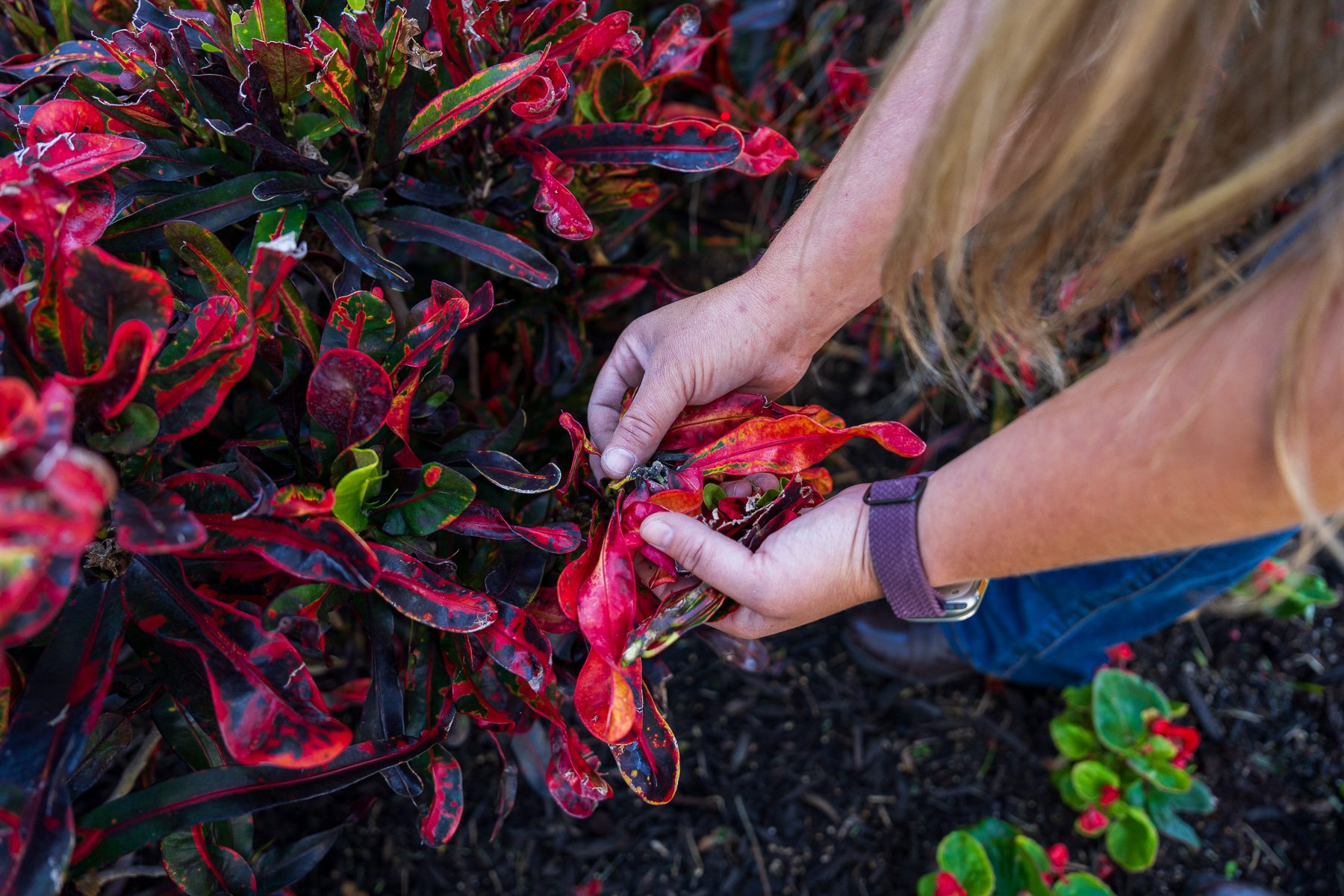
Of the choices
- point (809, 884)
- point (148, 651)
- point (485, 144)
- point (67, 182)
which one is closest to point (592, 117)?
point (485, 144)

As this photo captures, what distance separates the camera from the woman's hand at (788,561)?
2.83ft

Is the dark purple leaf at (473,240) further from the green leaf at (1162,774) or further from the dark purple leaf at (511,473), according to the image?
the green leaf at (1162,774)

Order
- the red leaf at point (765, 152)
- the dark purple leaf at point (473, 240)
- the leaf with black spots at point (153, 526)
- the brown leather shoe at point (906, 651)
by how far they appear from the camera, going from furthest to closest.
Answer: the brown leather shoe at point (906, 651) → the red leaf at point (765, 152) → the dark purple leaf at point (473, 240) → the leaf with black spots at point (153, 526)

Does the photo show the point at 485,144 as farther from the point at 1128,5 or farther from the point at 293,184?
the point at 1128,5

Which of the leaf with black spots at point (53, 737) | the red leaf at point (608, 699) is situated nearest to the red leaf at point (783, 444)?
the red leaf at point (608, 699)

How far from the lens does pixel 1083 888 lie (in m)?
1.36

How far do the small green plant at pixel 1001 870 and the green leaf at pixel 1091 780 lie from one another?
11cm

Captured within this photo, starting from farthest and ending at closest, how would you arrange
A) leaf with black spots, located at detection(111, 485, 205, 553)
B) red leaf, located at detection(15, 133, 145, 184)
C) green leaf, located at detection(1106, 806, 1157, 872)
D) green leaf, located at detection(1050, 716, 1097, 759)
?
green leaf, located at detection(1050, 716, 1097, 759) < green leaf, located at detection(1106, 806, 1157, 872) < red leaf, located at detection(15, 133, 145, 184) < leaf with black spots, located at detection(111, 485, 205, 553)

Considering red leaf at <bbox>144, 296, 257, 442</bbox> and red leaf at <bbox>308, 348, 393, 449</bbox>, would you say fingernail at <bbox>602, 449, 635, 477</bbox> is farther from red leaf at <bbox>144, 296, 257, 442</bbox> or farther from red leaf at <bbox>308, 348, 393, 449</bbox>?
red leaf at <bbox>144, 296, 257, 442</bbox>

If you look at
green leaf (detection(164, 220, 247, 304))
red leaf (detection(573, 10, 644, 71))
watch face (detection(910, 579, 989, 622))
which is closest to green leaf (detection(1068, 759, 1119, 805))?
watch face (detection(910, 579, 989, 622))

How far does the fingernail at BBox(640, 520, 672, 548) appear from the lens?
2.77 ft

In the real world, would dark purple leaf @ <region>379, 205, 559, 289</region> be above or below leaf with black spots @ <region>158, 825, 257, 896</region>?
above

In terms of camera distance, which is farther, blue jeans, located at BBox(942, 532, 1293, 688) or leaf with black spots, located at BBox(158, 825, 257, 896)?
blue jeans, located at BBox(942, 532, 1293, 688)

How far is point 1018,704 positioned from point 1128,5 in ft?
4.62
